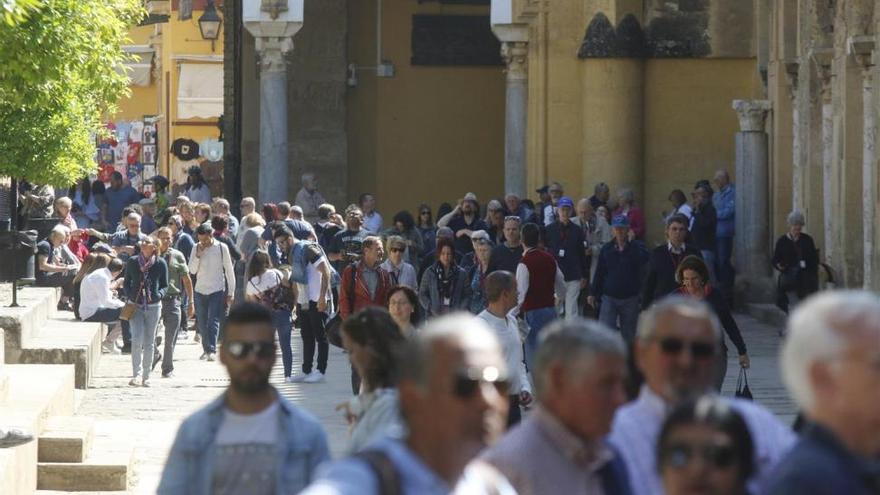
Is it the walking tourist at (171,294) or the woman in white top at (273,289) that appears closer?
the woman in white top at (273,289)

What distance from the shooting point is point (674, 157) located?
1108 inches

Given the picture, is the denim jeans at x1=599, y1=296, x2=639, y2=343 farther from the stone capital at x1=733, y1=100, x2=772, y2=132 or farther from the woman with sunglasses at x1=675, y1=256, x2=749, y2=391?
the stone capital at x1=733, y1=100, x2=772, y2=132

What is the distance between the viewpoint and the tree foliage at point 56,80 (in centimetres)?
1415

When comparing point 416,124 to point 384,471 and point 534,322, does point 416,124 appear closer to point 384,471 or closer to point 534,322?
point 534,322

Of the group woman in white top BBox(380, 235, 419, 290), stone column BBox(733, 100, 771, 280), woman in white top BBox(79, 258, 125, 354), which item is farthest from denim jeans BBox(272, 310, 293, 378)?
stone column BBox(733, 100, 771, 280)

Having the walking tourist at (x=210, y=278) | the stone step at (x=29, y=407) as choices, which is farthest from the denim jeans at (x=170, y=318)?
the stone step at (x=29, y=407)

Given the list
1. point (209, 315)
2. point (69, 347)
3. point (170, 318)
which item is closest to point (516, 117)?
point (209, 315)

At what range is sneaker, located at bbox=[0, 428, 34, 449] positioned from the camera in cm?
1236

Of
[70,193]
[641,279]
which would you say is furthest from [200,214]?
[70,193]

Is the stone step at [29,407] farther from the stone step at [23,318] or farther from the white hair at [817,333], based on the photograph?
the white hair at [817,333]

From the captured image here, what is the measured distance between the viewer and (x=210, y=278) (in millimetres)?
20875

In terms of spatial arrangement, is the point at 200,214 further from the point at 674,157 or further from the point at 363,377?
the point at 363,377

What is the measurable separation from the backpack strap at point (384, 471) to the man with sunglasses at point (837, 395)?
73 centimetres

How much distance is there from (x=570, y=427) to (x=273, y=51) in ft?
86.2
